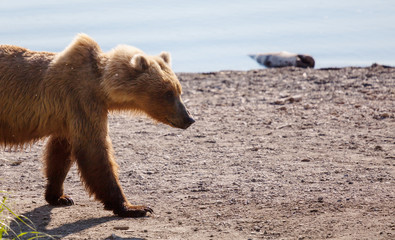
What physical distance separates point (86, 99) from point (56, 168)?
779mm

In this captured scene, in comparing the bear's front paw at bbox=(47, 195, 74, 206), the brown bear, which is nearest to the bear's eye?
the brown bear

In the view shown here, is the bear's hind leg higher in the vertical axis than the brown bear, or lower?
lower

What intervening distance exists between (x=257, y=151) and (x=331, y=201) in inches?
72.3

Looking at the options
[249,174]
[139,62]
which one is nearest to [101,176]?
[139,62]

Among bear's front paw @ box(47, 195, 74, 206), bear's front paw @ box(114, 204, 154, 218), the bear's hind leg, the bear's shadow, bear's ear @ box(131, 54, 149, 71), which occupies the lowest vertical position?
the bear's shadow

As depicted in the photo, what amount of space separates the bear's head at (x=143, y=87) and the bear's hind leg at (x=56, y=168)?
622 mm

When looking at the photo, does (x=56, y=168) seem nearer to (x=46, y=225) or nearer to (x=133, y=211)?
(x=46, y=225)

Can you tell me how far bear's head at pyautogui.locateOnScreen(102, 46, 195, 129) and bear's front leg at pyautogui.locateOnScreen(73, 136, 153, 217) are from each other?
0.44 metres

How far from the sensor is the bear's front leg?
507 cm

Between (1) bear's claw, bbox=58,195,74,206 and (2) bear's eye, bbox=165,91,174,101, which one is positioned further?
(1) bear's claw, bbox=58,195,74,206

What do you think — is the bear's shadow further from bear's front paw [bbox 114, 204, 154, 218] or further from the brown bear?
the brown bear

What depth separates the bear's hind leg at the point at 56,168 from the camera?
18.1 feet

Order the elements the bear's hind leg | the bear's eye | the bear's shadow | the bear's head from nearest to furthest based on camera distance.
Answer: the bear's shadow
the bear's head
the bear's eye
the bear's hind leg

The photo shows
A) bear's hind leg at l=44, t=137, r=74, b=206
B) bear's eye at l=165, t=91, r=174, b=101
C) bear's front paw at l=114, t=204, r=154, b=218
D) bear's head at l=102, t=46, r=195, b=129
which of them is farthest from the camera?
bear's hind leg at l=44, t=137, r=74, b=206
